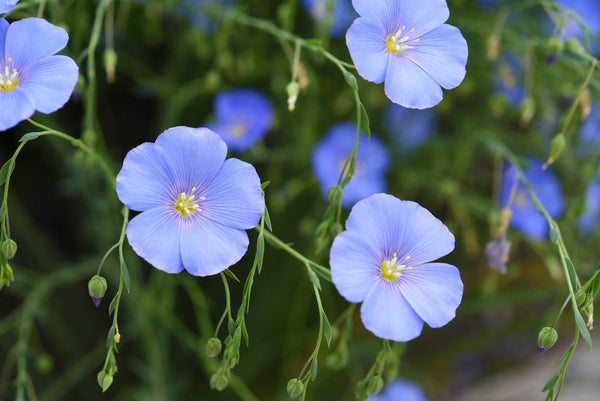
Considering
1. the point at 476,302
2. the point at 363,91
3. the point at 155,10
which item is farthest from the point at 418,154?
the point at 155,10

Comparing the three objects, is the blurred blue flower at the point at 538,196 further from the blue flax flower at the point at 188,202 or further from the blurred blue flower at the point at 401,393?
the blue flax flower at the point at 188,202

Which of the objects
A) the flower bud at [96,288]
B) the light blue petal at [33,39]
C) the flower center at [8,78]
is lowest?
the flower bud at [96,288]

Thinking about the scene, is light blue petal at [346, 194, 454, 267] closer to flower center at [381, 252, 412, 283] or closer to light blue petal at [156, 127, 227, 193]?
flower center at [381, 252, 412, 283]

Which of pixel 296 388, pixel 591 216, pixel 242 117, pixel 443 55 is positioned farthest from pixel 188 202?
pixel 591 216

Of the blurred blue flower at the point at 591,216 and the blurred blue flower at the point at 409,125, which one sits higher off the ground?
the blurred blue flower at the point at 409,125

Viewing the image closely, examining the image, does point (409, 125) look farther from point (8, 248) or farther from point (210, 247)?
point (8, 248)

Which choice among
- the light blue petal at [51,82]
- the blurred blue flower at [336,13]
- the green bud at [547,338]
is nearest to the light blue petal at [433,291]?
the green bud at [547,338]

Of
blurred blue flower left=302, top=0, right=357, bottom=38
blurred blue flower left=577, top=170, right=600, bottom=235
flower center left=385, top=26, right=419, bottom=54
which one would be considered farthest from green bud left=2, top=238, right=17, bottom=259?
blurred blue flower left=577, top=170, right=600, bottom=235
